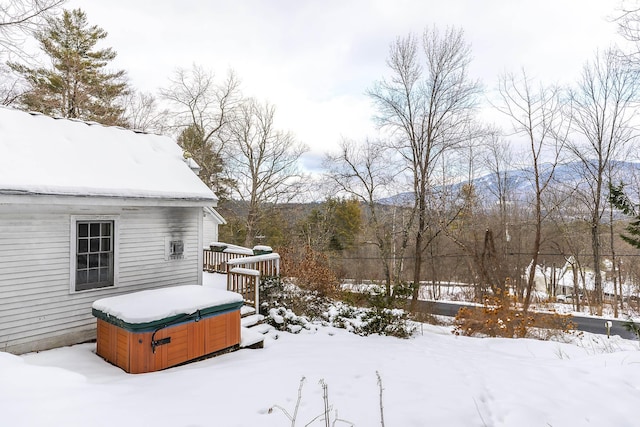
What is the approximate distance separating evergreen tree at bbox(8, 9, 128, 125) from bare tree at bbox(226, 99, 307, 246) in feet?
24.7

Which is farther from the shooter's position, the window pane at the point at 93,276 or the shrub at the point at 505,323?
the shrub at the point at 505,323

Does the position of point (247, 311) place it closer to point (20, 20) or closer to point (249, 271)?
point (249, 271)

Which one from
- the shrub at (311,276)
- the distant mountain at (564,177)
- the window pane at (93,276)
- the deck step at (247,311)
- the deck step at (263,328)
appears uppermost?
the distant mountain at (564,177)

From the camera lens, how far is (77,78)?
62.1 ft

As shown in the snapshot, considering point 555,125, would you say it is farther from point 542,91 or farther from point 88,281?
point 88,281

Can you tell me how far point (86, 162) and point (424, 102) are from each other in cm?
1491

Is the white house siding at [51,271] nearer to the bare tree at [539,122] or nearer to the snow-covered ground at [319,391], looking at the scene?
the snow-covered ground at [319,391]

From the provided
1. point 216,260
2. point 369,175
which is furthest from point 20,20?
point 369,175

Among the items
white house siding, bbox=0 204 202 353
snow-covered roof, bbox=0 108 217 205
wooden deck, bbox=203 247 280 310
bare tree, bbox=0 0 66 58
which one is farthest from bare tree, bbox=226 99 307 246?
white house siding, bbox=0 204 202 353

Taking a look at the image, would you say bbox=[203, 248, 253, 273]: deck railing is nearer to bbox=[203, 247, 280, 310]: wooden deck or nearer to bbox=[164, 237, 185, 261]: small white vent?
bbox=[203, 247, 280, 310]: wooden deck

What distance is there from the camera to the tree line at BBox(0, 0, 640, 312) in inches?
637

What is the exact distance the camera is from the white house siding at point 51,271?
17.1 feet

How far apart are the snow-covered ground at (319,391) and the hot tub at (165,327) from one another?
218mm

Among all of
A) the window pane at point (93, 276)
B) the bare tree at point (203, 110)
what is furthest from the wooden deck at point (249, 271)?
the bare tree at point (203, 110)
